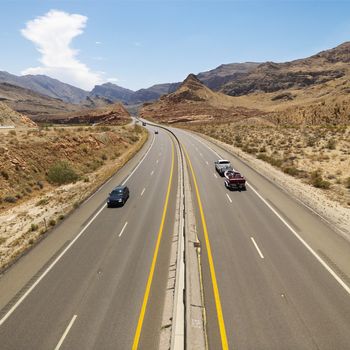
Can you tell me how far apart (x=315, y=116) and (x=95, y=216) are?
91.9 meters

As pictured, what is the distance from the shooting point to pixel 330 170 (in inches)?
1543

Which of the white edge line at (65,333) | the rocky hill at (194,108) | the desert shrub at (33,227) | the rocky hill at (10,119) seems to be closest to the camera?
the white edge line at (65,333)

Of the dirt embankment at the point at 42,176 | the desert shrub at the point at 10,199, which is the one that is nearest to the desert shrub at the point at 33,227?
the dirt embankment at the point at 42,176

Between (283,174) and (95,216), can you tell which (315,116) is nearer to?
(283,174)

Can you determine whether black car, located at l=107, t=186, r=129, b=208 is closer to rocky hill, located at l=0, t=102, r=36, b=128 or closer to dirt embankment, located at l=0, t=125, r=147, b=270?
dirt embankment, located at l=0, t=125, r=147, b=270

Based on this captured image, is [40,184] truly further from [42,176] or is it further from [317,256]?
[317,256]

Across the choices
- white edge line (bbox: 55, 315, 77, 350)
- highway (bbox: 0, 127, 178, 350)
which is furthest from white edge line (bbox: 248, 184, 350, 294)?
white edge line (bbox: 55, 315, 77, 350)

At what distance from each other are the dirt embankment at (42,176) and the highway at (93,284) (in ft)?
8.34

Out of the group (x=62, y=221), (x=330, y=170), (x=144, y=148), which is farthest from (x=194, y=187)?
(x=144, y=148)

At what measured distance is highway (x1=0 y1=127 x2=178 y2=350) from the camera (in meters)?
12.2

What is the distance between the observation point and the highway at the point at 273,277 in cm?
1175

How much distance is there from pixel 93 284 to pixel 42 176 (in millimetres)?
32213

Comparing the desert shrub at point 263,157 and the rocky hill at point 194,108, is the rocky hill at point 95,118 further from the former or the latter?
the desert shrub at point 263,157

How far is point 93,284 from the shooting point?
15.9m
